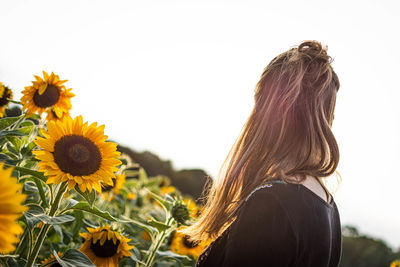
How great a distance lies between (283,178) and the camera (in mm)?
1622

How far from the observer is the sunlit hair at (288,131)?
185 cm

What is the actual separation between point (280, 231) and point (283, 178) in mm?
278

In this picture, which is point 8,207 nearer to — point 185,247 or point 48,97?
Answer: point 48,97

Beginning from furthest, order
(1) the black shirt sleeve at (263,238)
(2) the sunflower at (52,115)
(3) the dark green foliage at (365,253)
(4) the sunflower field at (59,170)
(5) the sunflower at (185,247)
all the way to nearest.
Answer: (3) the dark green foliage at (365,253) → (5) the sunflower at (185,247) → (2) the sunflower at (52,115) → (4) the sunflower field at (59,170) → (1) the black shirt sleeve at (263,238)

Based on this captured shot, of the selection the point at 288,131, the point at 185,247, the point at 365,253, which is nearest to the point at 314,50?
the point at 288,131

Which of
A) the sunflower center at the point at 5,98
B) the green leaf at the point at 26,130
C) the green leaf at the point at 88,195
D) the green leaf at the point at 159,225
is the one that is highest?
the sunflower center at the point at 5,98

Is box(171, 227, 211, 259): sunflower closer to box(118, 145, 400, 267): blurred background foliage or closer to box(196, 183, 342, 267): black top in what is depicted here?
box(196, 183, 342, 267): black top

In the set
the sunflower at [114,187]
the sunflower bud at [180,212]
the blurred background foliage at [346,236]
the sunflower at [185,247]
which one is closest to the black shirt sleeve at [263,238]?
the sunflower bud at [180,212]

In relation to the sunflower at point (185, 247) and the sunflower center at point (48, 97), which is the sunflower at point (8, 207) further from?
the sunflower at point (185, 247)

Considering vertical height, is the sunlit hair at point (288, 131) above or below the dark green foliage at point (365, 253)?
above

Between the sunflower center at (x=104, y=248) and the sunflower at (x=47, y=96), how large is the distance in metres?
0.86

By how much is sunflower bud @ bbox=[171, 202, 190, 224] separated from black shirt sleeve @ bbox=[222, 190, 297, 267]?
0.94 metres

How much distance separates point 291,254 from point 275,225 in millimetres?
139

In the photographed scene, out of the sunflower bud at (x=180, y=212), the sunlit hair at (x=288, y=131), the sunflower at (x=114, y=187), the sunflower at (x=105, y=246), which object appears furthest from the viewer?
the sunflower at (x=114, y=187)
